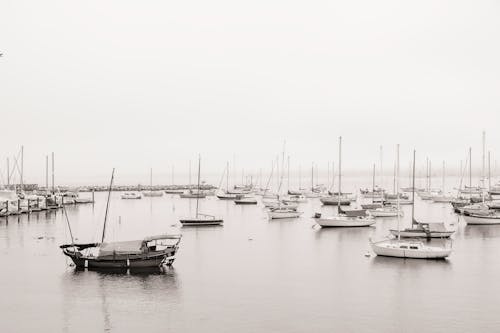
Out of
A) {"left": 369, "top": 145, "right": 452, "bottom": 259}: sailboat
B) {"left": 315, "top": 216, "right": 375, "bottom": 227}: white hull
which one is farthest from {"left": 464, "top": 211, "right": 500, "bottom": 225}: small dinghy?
{"left": 369, "top": 145, "right": 452, "bottom": 259}: sailboat

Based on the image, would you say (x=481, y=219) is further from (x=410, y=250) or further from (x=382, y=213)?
(x=410, y=250)

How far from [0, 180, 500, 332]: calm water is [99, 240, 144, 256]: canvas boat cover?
2.16 m

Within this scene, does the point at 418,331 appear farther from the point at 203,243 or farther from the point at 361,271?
the point at 203,243

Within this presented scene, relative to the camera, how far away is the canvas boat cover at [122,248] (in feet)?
151

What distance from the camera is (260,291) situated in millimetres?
38438

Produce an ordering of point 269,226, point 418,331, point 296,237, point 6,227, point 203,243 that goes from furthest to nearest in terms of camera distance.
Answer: point 269,226, point 6,227, point 296,237, point 203,243, point 418,331

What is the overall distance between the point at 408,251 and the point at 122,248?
26067 mm

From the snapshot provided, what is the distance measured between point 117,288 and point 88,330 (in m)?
9.62

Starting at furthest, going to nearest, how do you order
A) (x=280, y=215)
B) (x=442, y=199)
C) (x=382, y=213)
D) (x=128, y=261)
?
(x=442, y=199)
(x=382, y=213)
(x=280, y=215)
(x=128, y=261)

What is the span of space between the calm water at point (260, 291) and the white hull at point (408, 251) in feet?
2.61

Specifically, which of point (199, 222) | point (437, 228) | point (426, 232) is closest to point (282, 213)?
point (199, 222)

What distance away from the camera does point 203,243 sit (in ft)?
212

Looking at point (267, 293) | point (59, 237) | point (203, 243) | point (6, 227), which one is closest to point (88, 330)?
point (267, 293)

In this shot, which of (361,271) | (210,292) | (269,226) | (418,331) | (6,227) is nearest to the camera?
(418,331)
